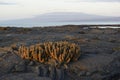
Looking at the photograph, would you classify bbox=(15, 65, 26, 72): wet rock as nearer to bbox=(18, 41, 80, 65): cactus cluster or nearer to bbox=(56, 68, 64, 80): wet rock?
bbox=(18, 41, 80, 65): cactus cluster

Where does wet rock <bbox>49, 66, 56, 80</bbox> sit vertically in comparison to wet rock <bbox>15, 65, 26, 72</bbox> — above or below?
below

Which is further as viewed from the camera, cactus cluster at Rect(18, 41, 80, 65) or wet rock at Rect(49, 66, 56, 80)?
cactus cluster at Rect(18, 41, 80, 65)

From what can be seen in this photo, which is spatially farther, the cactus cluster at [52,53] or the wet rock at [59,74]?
the cactus cluster at [52,53]

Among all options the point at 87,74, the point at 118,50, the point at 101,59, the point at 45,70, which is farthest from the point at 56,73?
the point at 118,50

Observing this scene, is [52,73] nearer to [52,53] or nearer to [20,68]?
[52,53]

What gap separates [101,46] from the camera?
560 inches

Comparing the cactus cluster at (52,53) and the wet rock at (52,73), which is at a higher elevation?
the cactus cluster at (52,53)

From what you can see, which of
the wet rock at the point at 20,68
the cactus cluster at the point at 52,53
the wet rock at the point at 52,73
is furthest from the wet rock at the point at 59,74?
the wet rock at the point at 20,68

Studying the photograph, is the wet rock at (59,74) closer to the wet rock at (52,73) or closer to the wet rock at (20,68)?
the wet rock at (52,73)

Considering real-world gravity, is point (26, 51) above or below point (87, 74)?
above

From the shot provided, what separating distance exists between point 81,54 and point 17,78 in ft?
9.80

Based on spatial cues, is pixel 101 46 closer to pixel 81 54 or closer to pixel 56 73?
pixel 81 54

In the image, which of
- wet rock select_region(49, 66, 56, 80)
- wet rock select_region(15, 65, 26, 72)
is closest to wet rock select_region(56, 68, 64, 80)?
wet rock select_region(49, 66, 56, 80)

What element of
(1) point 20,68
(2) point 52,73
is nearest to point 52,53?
(2) point 52,73
